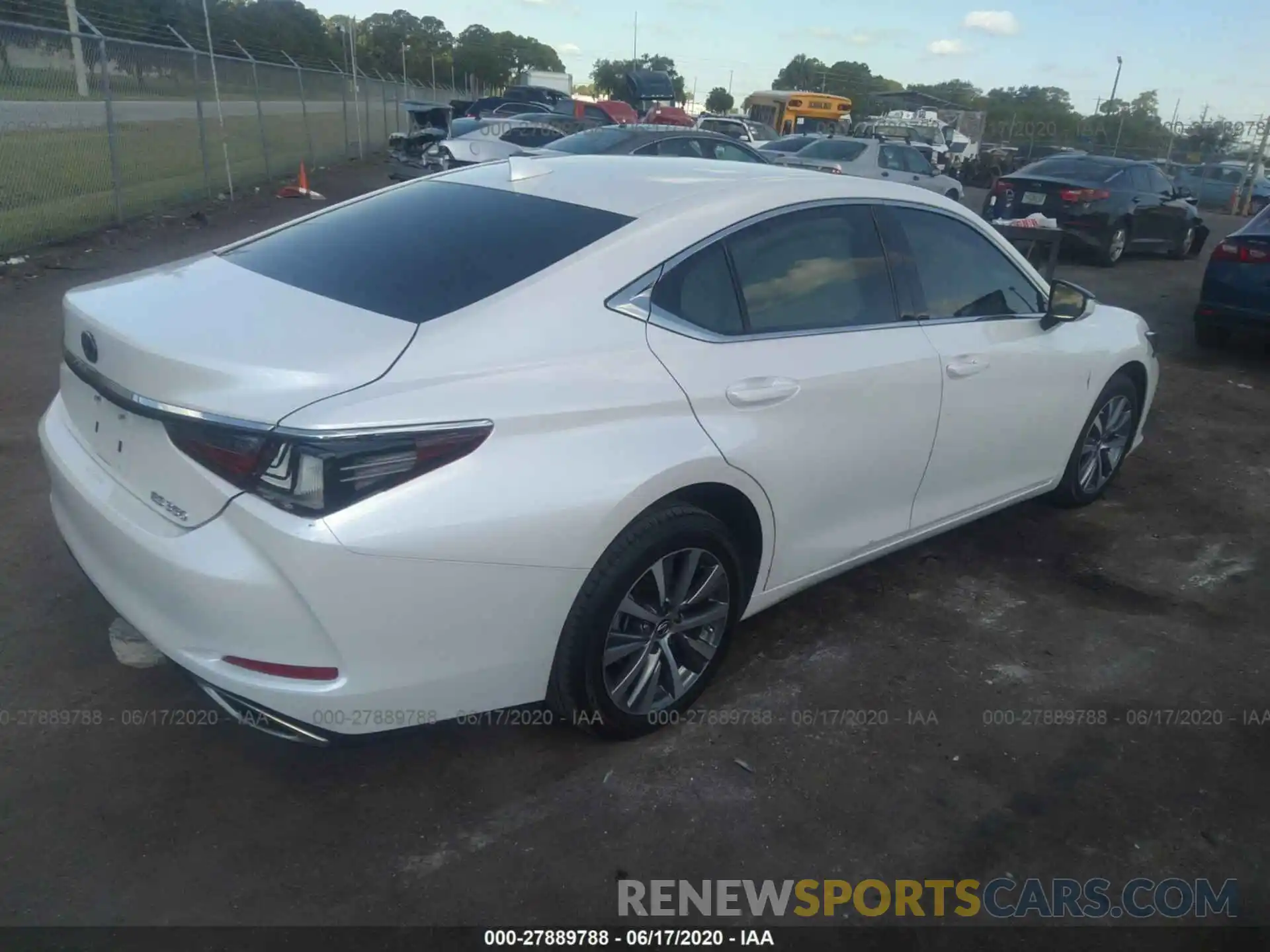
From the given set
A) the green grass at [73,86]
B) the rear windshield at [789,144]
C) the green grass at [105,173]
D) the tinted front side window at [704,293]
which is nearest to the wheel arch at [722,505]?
the tinted front side window at [704,293]

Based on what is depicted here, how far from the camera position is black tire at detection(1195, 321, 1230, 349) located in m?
9.28

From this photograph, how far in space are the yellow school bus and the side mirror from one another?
118 ft

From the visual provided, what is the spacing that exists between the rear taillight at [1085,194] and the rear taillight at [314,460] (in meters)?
13.3

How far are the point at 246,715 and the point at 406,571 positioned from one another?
589 mm

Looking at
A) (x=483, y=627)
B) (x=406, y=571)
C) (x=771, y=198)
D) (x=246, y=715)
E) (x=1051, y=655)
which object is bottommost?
(x=1051, y=655)

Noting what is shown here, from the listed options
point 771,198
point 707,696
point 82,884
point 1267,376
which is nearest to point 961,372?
point 771,198

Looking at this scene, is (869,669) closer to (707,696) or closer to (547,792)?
(707,696)

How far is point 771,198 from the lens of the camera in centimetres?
334

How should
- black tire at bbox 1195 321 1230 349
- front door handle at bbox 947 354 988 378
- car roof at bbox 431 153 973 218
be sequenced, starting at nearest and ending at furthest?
1. car roof at bbox 431 153 973 218
2. front door handle at bbox 947 354 988 378
3. black tire at bbox 1195 321 1230 349

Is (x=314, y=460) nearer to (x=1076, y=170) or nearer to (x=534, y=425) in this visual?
(x=534, y=425)

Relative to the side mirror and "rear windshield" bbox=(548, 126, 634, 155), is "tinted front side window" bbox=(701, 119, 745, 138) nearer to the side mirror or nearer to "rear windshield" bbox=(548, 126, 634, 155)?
"rear windshield" bbox=(548, 126, 634, 155)

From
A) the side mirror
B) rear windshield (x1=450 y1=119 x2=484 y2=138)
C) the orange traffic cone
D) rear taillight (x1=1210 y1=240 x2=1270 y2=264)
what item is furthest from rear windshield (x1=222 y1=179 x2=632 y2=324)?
rear windshield (x1=450 y1=119 x2=484 y2=138)

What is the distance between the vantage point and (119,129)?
1188 cm

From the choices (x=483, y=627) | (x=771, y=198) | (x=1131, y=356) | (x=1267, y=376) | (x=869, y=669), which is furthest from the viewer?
(x=1267, y=376)
